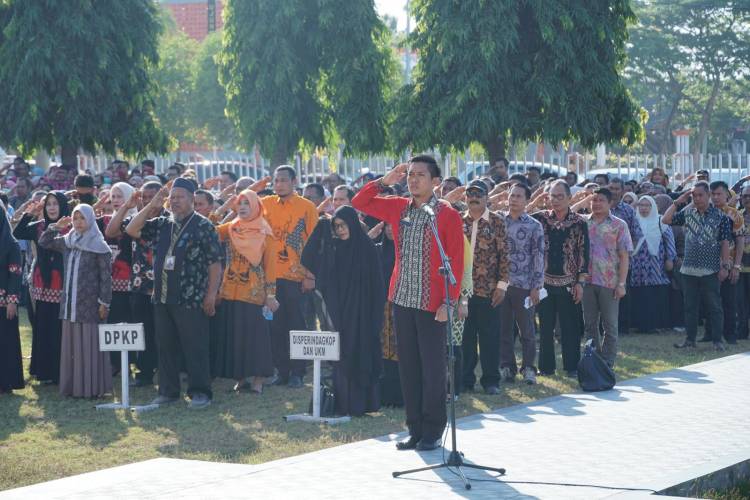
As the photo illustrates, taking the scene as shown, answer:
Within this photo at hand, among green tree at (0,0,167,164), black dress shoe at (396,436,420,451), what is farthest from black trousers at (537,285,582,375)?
green tree at (0,0,167,164)

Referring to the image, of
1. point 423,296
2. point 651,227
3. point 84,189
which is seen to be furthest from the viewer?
point 651,227

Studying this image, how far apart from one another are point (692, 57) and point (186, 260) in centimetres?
4586

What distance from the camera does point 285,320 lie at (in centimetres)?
1341

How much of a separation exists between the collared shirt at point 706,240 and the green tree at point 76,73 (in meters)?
12.4

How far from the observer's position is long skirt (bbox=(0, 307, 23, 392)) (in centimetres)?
1278

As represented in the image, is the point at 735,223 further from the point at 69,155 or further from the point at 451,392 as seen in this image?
the point at 69,155

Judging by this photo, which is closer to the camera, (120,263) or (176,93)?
(120,263)

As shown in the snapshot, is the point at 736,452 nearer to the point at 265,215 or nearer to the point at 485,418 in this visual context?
the point at 485,418

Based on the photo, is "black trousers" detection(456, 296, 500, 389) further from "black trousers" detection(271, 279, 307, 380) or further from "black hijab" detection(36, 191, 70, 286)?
"black hijab" detection(36, 191, 70, 286)

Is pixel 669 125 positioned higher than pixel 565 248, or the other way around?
pixel 669 125

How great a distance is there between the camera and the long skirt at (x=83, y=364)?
12.6 metres

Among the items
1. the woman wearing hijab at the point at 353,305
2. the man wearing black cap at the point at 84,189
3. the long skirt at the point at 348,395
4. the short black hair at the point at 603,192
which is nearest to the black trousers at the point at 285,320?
the woman wearing hijab at the point at 353,305

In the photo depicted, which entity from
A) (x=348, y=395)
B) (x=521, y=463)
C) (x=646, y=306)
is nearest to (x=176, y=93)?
(x=646, y=306)

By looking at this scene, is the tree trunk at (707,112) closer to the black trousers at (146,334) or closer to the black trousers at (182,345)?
the black trousers at (146,334)
